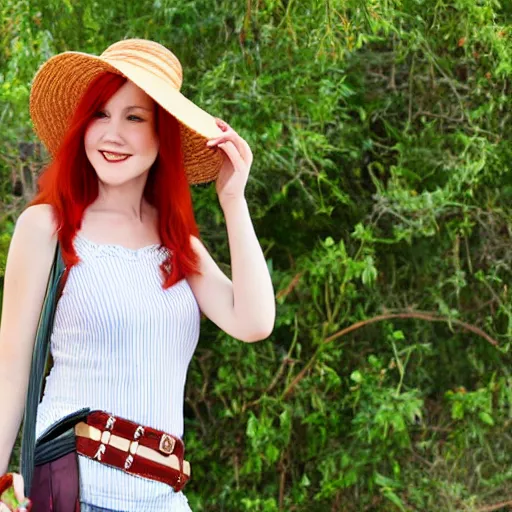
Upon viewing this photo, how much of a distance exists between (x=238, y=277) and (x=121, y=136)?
0.34 meters

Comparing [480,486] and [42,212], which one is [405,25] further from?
[42,212]

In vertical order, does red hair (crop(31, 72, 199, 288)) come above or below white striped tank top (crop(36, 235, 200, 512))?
above

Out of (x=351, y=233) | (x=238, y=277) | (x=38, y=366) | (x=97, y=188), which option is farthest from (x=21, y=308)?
(x=351, y=233)

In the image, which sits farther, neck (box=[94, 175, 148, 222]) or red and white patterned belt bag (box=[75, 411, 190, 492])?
neck (box=[94, 175, 148, 222])

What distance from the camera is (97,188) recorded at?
7.54 feet

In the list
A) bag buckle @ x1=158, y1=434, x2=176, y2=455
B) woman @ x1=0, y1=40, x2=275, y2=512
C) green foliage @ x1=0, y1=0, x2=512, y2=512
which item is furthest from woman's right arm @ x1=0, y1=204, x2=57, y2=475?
green foliage @ x1=0, y1=0, x2=512, y2=512

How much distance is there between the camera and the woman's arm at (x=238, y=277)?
2.27 metres

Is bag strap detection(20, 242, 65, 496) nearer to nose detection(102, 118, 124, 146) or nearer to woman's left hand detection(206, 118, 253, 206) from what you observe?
nose detection(102, 118, 124, 146)

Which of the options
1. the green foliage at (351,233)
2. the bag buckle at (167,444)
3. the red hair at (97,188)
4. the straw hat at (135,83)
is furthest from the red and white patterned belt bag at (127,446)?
the green foliage at (351,233)

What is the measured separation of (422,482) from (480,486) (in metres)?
0.23

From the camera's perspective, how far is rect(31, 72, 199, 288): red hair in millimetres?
2185

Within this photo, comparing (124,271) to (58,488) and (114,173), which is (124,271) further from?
(58,488)

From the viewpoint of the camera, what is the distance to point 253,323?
2.29m

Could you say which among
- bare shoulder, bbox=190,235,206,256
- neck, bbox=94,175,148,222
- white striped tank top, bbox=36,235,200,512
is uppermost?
neck, bbox=94,175,148,222
